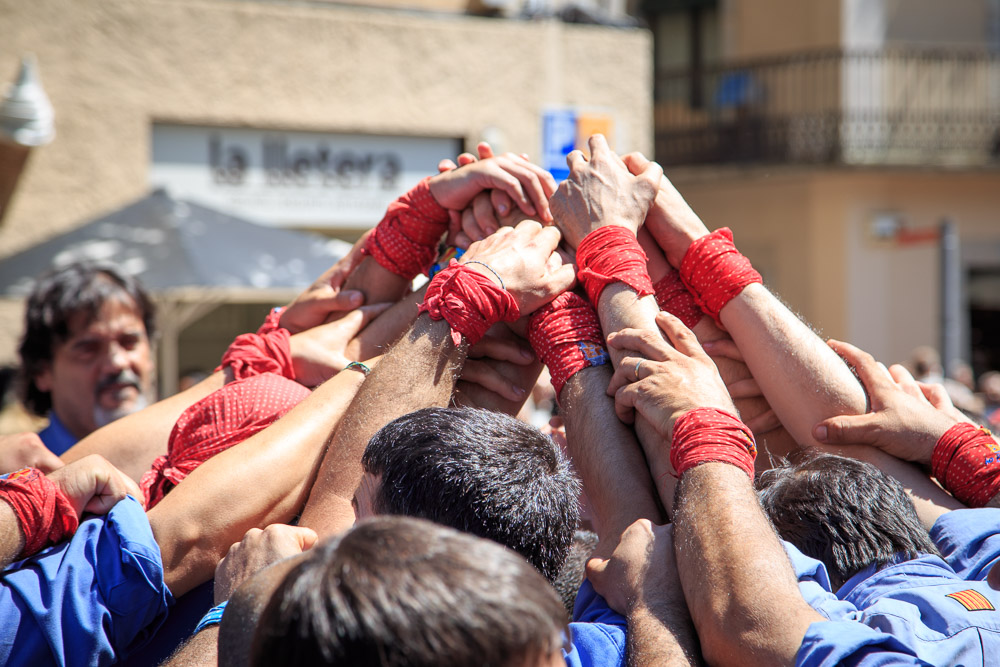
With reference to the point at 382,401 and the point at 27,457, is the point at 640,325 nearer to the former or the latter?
the point at 382,401

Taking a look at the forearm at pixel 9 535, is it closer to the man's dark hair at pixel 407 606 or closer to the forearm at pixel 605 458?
the man's dark hair at pixel 407 606

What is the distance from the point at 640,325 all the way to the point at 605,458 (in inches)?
10.2

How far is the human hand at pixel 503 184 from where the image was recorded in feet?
6.87

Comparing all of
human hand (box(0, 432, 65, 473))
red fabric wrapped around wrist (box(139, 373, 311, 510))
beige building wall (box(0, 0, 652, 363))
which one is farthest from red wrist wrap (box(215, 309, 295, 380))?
beige building wall (box(0, 0, 652, 363))

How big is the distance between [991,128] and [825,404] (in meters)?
12.1

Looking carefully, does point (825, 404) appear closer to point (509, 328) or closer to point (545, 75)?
point (509, 328)

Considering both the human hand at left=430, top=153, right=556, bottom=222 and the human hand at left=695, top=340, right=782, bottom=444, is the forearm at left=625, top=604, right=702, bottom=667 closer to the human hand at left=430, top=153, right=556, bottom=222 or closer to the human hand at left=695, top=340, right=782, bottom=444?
the human hand at left=695, top=340, right=782, bottom=444

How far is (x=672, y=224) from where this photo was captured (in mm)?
2012

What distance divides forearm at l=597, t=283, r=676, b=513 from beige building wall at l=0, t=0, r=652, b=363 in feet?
18.5

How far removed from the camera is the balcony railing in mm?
12031

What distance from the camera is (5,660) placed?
4.91 feet

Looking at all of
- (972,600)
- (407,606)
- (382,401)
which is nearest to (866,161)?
(972,600)

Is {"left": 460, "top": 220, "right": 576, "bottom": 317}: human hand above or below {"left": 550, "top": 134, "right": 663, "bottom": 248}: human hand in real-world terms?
below

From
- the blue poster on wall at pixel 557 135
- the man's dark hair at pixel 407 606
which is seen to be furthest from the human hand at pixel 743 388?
the blue poster on wall at pixel 557 135
